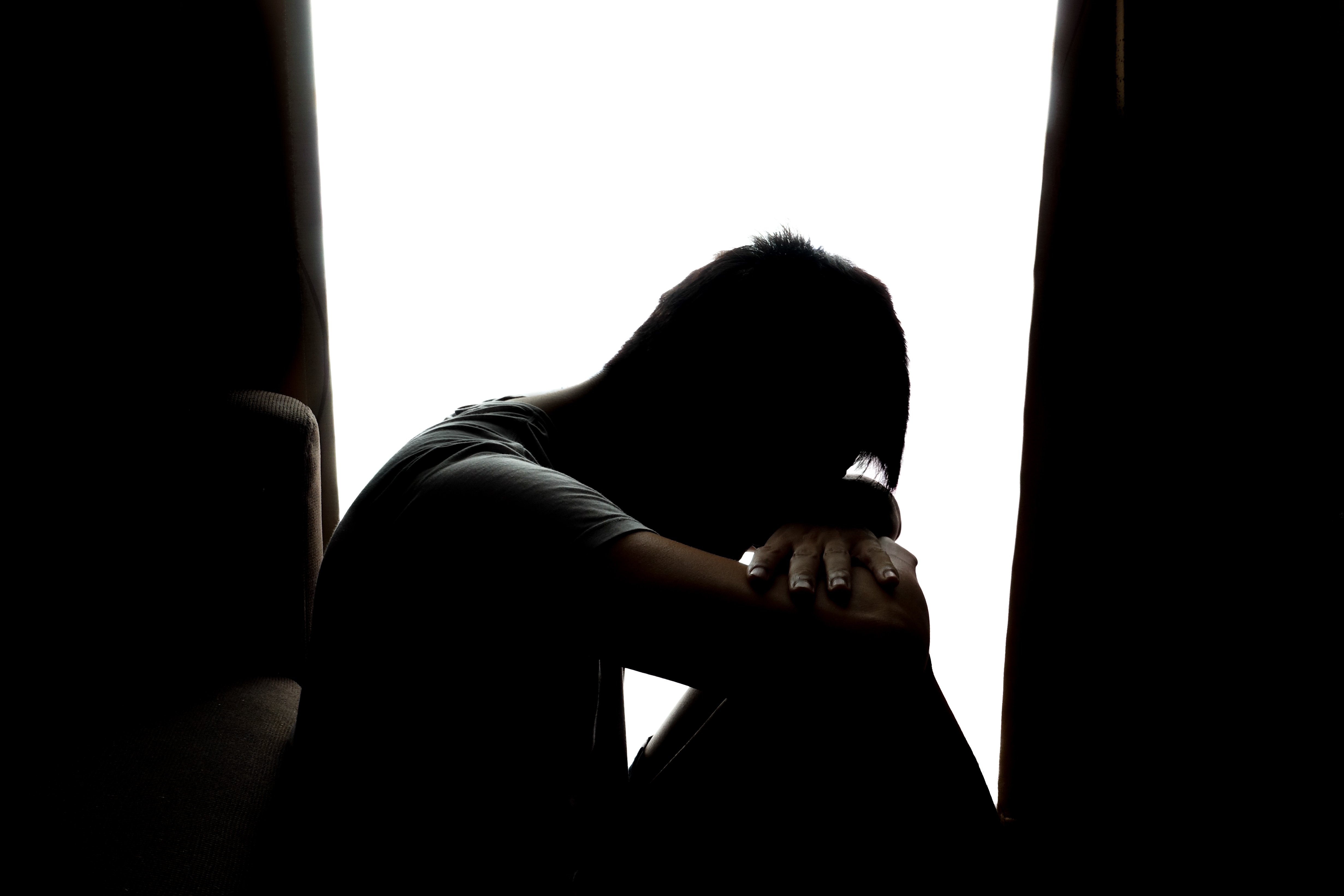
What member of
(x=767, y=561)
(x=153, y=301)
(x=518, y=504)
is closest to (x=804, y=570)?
(x=767, y=561)

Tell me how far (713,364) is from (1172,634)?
0.89m

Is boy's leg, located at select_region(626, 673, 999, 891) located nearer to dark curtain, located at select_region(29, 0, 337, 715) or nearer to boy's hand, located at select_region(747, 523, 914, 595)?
boy's hand, located at select_region(747, 523, 914, 595)

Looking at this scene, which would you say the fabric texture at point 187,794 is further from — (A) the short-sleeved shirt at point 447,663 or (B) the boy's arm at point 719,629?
(B) the boy's arm at point 719,629

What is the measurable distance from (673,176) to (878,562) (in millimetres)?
A: 811

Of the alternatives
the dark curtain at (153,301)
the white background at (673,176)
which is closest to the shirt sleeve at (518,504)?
the dark curtain at (153,301)

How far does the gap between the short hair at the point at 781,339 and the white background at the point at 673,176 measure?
37 cm

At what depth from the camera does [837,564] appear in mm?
562

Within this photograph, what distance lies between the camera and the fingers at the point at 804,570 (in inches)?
20.1

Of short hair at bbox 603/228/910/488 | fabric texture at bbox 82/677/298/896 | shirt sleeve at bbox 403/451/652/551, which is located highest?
short hair at bbox 603/228/910/488

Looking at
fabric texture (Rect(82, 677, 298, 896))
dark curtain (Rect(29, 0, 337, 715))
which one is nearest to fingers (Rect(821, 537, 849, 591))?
fabric texture (Rect(82, 677, 298, 896))

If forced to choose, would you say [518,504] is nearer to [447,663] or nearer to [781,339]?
[447,663]

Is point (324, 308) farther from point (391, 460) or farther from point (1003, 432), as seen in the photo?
point (1003, 432)

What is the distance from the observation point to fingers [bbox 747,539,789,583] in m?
0.51

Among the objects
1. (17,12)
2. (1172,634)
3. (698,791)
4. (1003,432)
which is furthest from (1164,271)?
(17,12)
